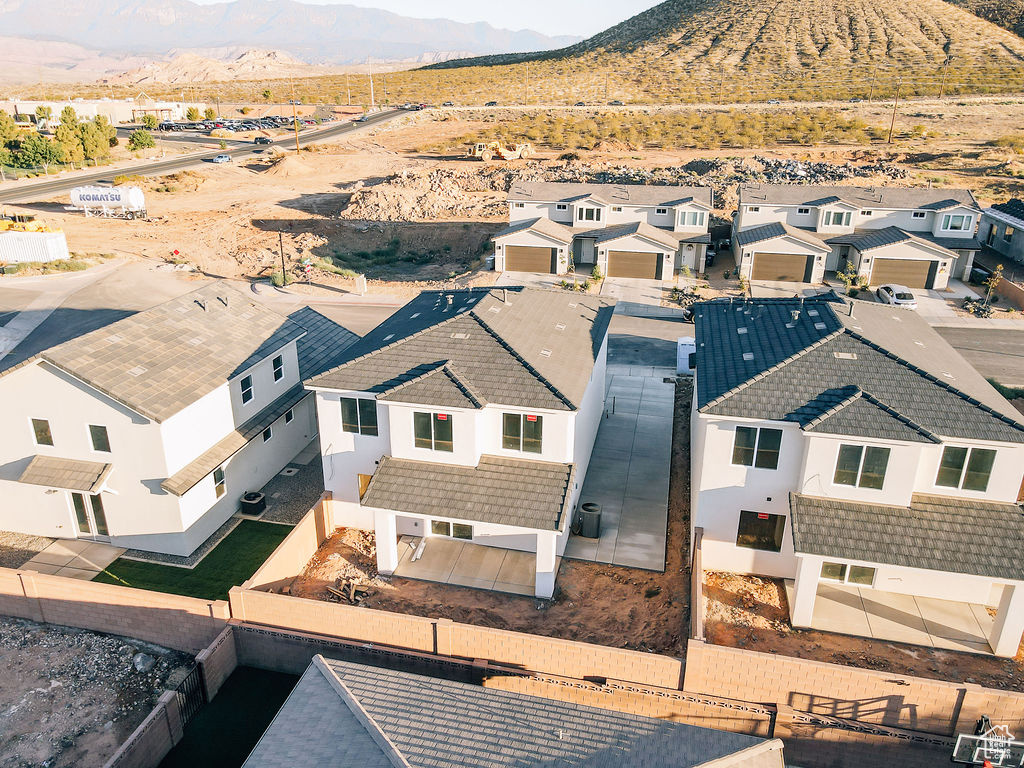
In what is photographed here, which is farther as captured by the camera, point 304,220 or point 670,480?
point 304,220

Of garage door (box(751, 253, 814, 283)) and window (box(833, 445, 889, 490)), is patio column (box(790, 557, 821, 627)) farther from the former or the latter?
garage door (box(751, 253, 814, 283))

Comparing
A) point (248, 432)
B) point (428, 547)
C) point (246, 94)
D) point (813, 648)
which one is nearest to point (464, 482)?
point (428, 547)

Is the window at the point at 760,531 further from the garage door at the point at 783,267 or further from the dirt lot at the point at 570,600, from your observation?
the garage door at the point at 783,267

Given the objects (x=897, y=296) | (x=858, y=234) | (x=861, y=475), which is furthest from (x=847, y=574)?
(x=858, y=234)

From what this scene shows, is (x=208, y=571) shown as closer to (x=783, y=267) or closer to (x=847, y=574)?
(x=847, y=574)

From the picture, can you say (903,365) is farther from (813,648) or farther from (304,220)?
(304,220)
